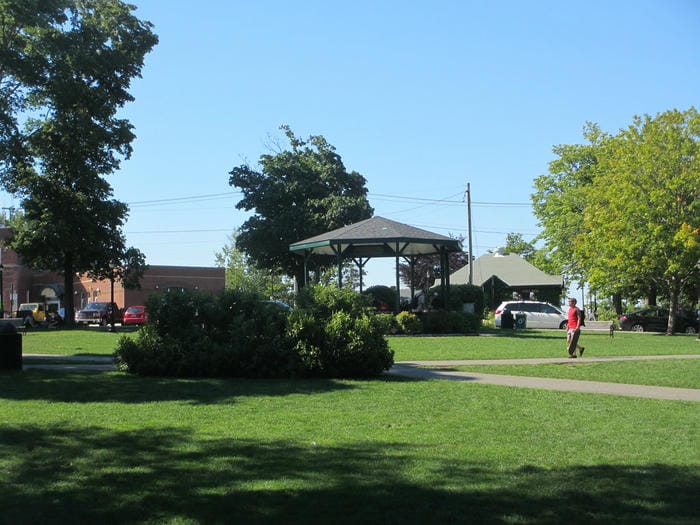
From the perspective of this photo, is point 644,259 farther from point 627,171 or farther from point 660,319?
point 660,319

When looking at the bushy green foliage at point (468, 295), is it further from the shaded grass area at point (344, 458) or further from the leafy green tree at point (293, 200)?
the shaded grass area at point (344, 458)

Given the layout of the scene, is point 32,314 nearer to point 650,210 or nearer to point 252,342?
point 650,210

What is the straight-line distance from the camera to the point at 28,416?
877cm

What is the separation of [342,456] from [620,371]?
9.69m

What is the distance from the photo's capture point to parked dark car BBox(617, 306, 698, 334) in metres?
40.5

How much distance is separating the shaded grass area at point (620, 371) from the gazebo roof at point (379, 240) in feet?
43.2

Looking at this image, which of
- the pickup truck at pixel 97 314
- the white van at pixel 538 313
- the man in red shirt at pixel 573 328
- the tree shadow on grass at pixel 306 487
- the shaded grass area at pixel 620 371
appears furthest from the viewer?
the pickup truck at pixel 97 314

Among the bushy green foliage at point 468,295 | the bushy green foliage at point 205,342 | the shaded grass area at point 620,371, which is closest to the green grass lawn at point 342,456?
the bushy green foliage at point 205,342

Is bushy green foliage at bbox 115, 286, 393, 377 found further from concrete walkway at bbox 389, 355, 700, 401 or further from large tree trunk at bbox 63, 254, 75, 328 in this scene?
large tree trunk at bbox 63, 254, 75, 328

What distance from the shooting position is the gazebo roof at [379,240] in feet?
95.6

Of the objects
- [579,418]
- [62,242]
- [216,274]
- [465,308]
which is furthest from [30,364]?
[216,274]

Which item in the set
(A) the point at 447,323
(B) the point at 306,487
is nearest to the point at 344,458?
(B) the point at 306,487

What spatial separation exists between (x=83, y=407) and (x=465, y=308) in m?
28.6

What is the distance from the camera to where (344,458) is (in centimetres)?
671
